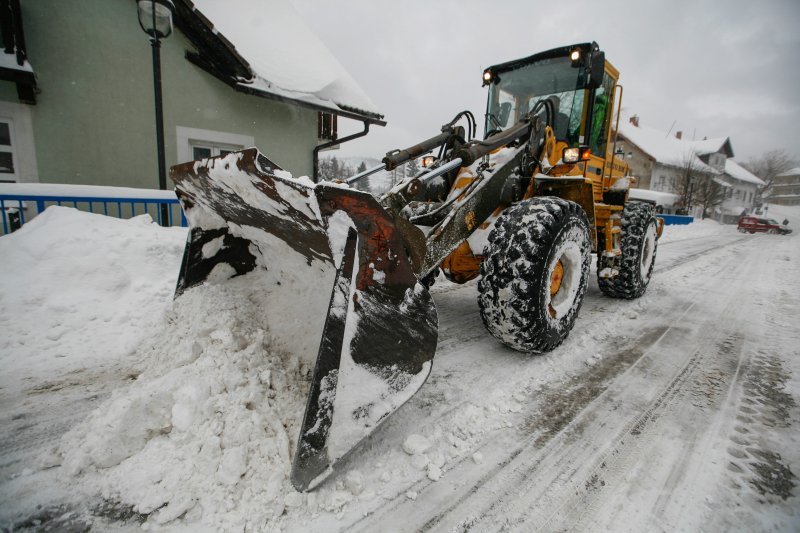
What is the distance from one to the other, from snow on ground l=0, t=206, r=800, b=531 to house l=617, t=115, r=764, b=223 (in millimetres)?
25314

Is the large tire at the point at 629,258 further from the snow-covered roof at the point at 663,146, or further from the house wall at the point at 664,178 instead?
the house wall at the point at 664,178

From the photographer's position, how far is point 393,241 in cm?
175

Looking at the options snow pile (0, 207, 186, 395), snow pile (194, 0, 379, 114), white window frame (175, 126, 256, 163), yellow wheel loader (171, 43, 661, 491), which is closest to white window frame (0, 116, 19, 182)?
white window frame (175, 126, 256, 163)

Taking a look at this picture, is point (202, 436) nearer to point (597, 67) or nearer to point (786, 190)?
point (597, 67)

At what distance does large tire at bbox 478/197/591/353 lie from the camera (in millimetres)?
2293

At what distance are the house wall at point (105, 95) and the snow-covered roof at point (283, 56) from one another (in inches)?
35.6

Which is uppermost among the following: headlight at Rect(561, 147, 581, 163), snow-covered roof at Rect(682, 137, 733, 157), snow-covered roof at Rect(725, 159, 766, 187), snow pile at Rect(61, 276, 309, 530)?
snow-covered roof at Rect(682, 137, 733, 157)

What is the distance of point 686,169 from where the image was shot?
99.7 feet

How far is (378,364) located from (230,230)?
1.74m

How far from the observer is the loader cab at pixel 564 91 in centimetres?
349

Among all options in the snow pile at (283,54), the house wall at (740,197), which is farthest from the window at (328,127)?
the house wall at (740,197)

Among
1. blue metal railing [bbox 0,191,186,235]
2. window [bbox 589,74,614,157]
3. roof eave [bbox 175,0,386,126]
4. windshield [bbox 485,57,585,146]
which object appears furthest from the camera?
roof eave [bbox 175,0,386,126]

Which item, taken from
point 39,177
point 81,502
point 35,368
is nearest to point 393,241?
point 81,502

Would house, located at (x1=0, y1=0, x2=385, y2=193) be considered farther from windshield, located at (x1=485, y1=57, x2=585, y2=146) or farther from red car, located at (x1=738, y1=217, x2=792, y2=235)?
red car, located at (x1=738, y1=217, x2=792, y2=235)
